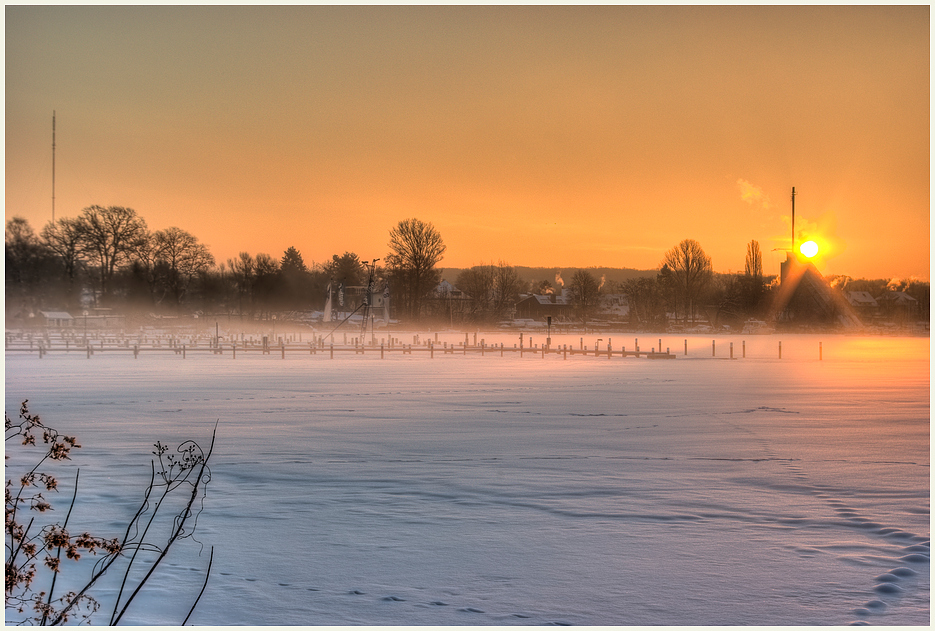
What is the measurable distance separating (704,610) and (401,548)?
2752 mm

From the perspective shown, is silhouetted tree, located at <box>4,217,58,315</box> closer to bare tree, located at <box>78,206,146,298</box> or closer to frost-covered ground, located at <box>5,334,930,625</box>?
bare tree, located at <box>78,206,146,298</box>

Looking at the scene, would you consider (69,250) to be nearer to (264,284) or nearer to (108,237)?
(108,237)

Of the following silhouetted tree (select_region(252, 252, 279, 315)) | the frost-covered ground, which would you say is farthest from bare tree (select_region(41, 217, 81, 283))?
the frost-covered ground

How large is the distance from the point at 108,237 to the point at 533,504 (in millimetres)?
63693

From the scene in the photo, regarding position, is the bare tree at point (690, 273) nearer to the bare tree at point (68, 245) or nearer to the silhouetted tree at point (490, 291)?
the silhouetted tree at point (490, 291)

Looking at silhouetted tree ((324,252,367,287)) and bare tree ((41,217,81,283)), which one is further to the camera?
silhouetted tree ((324,252,367,287))

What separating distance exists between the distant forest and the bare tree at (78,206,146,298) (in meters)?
0.08

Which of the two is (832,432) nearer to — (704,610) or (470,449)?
(470,449)

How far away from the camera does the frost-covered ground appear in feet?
19.3

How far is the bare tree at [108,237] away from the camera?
2457 inches

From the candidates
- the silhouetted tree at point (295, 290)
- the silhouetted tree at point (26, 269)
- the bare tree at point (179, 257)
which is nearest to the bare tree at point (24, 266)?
the silhouetted tree at point (26, 269)

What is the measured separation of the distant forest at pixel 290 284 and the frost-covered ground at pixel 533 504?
32.2 metres

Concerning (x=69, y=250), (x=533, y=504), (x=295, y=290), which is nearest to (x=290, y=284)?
(x=295, y=290)

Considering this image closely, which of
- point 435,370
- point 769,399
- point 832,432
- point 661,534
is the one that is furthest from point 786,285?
point 661,534
